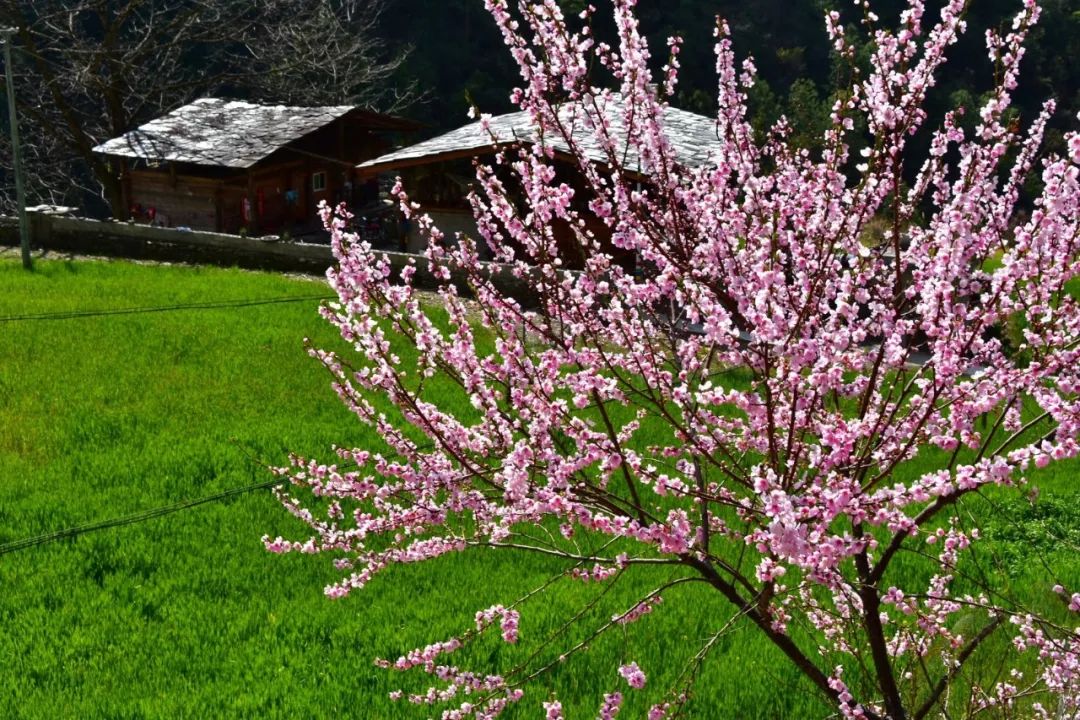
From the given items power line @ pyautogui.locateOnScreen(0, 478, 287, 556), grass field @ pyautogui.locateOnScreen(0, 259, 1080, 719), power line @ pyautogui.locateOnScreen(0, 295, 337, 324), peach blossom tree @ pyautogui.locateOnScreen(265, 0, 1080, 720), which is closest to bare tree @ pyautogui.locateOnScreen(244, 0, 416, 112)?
power line @ pyautogui.locateOnScreen(0, 295, 337, 324)

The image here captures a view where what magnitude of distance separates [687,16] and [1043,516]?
3689 cm

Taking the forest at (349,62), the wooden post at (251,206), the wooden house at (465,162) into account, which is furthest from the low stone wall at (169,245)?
the forest at (349,62)

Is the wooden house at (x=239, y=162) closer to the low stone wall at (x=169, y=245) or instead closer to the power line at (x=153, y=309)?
the low stone wall at (x=169, y=245)

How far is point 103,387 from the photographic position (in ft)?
39.4

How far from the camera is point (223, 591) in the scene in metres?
7.41

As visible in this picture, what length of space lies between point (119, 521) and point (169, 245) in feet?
45.7

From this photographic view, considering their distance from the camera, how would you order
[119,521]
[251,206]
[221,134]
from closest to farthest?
1. [119,521]
2. [251,206]
3. [221,134]

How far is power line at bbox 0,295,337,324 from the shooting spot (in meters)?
14.9

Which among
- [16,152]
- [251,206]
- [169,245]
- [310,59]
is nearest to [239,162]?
[251,206]

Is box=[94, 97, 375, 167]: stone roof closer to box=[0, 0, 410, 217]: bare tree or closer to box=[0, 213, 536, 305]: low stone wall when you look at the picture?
box=[0, 0, 410, 217]: bare tree

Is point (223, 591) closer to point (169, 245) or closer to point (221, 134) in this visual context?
point (169, 245)

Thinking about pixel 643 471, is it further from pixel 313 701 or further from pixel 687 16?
pixel 687 16

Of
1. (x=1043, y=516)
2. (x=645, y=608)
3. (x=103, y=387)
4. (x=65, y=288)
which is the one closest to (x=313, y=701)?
(x=645, y=608)

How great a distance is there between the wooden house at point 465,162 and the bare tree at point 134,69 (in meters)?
7.02
